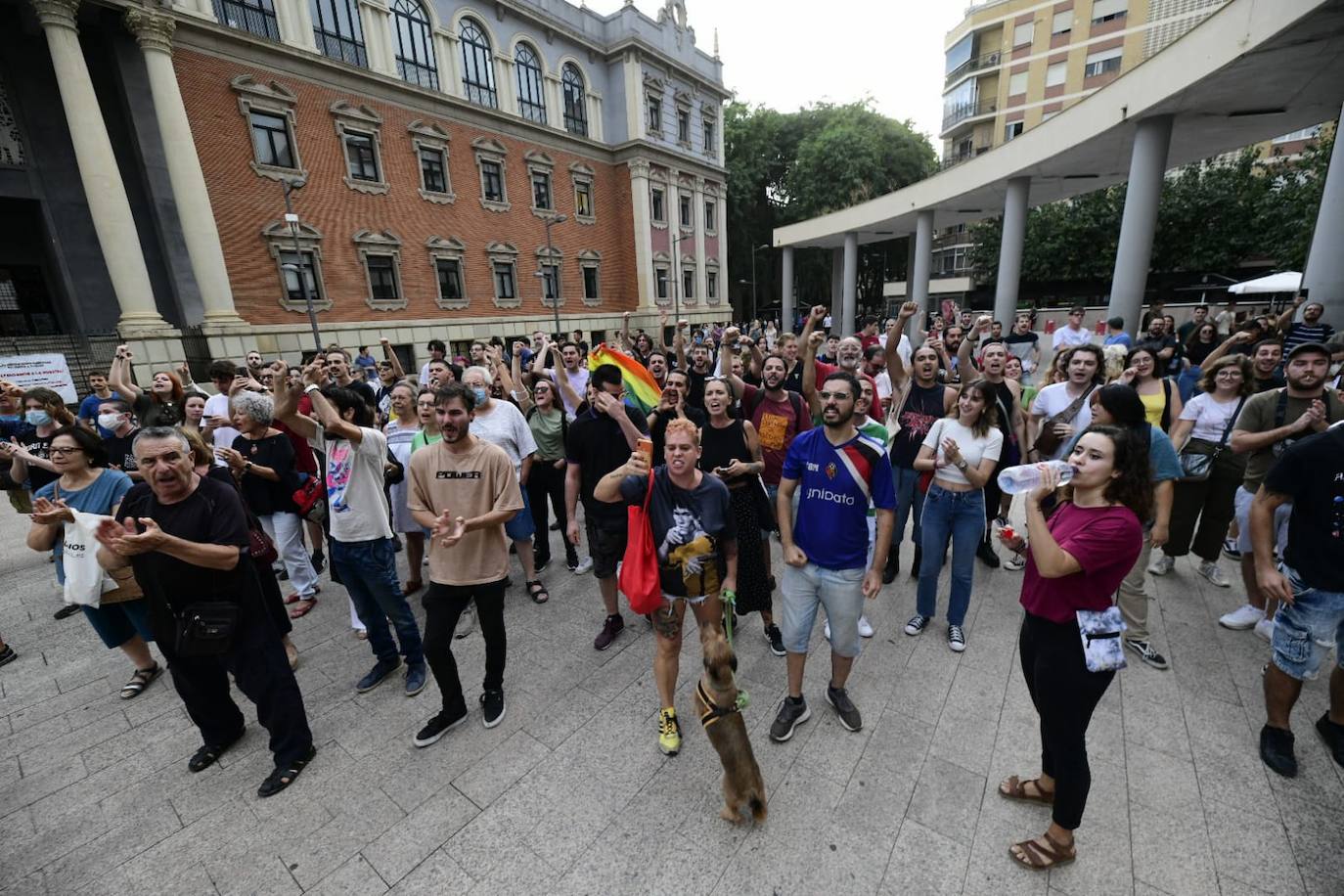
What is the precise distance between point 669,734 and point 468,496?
1893 mm

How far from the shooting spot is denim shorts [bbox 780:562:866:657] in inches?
121

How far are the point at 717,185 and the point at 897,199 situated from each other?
1573 centimetres

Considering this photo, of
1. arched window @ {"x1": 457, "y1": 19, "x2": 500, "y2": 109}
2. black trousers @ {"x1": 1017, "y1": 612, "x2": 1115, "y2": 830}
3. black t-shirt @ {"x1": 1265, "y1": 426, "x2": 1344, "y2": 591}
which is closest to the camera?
black trousers @ {"x1": 1017, "y1": 612, "x2": 1115, "y2": 830}

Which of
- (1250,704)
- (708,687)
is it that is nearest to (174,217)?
(708,687)

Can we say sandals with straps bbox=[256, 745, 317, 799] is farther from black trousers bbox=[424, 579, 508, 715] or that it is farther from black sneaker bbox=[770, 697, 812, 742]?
black sneaker bbox=[770, 697, 812, 742]

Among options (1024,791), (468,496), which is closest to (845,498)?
(1024,791)

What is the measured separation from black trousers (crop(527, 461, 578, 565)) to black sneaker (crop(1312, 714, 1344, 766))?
5283mm

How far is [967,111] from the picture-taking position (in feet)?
127

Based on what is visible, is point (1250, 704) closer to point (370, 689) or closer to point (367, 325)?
point (370, 689)

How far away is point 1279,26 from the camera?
7.15m

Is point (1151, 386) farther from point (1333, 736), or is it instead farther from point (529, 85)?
point (529, 85)

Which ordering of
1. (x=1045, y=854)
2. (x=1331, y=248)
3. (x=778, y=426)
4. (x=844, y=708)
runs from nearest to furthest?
(x=1045, y=854) < (x=844, y=708) < (x=778, y=426) < (x=1331, y=248)

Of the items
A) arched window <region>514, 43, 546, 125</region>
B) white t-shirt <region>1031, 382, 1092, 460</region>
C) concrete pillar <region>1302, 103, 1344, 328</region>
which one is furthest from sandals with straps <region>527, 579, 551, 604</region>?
arched window <region>514, 43, 546, 125</region>

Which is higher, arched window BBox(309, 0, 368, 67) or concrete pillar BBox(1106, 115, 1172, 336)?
arched window BBox(309, 0, 368, 67)
